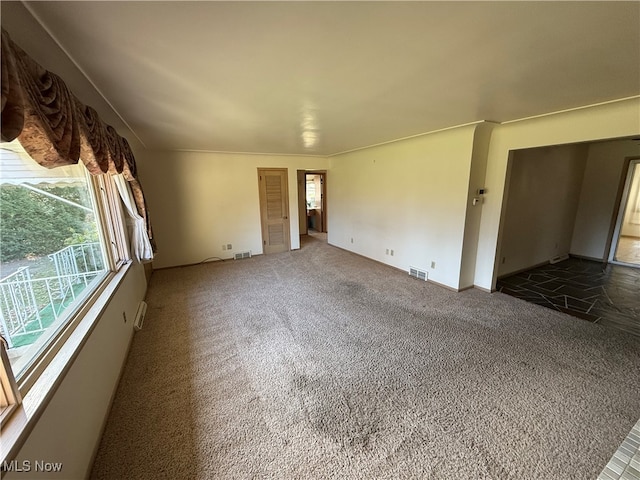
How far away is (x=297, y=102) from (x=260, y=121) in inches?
30.5

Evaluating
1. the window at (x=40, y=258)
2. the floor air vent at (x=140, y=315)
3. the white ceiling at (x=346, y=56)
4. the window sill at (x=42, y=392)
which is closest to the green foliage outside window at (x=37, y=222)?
the window at (x=40, y=258)

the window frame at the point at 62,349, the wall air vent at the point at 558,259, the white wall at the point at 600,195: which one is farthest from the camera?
the wall air vent at the point at 558,259

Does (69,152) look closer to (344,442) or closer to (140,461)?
(140,461)

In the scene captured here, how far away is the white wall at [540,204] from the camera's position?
157 inches

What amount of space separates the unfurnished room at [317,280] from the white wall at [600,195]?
2.85 feet

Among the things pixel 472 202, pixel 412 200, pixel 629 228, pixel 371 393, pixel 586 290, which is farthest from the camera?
pixel 629 228

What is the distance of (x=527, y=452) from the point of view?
1.49 metres

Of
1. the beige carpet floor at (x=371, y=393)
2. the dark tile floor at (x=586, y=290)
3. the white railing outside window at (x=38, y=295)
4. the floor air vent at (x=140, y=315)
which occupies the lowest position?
the beige carpet floor at (x=371, y=393)

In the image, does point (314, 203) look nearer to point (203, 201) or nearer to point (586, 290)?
point (203, 201)

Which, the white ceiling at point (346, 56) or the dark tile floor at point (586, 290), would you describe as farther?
the dark tile floor at point (586, 290)

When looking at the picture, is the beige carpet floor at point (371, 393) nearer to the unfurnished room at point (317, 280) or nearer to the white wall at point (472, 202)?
the unfurnished room at point (317, 280)

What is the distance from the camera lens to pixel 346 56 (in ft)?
4.95

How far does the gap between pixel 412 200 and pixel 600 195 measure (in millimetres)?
3840

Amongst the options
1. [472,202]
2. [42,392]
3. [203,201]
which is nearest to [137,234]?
[203,201]
